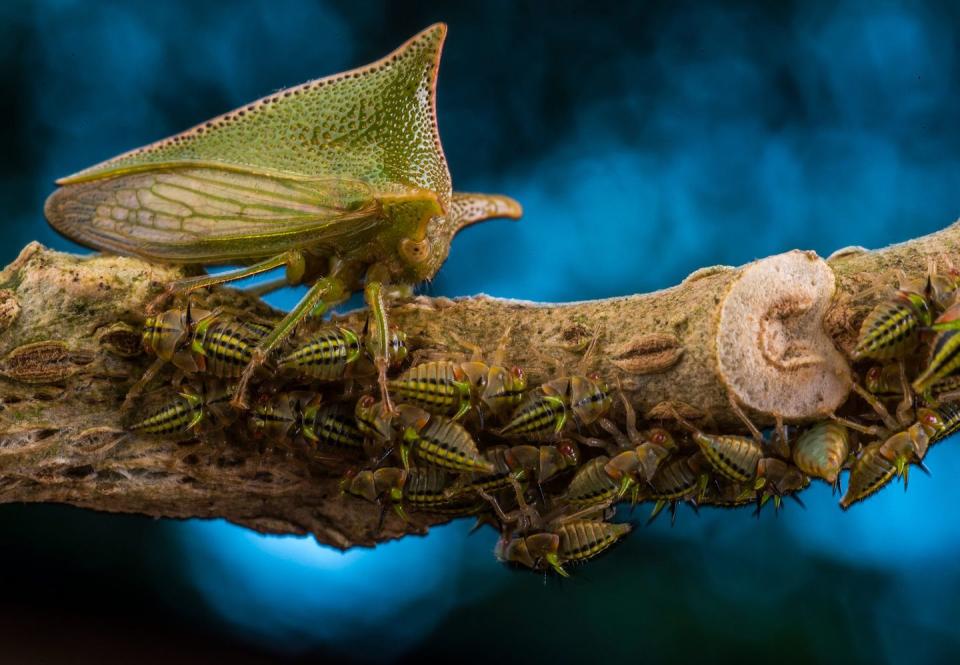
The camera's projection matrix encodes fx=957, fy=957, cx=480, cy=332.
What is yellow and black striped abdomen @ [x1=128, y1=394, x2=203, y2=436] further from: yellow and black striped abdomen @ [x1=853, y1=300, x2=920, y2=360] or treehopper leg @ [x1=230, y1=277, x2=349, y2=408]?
yellow and black striped abdomen @ [x1=853, y1=300, x2=920, y2=360]

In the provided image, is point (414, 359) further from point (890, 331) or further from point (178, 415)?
point (890, 331)

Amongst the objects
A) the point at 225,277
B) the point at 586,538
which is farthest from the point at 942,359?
the point at 225,277

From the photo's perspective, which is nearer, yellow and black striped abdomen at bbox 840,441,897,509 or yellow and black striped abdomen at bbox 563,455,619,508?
yellow and black striped abdomen at bbox 840,441,897,509

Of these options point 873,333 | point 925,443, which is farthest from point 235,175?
point 925,443

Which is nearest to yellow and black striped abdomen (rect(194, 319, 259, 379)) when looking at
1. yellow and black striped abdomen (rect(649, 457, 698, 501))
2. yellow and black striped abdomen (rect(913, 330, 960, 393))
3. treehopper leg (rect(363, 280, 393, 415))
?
treehopper leg (rect(363, 280, 393, 415))

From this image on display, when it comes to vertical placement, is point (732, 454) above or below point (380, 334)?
below

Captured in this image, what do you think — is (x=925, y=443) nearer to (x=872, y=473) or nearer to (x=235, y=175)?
(x=872, y=473)
